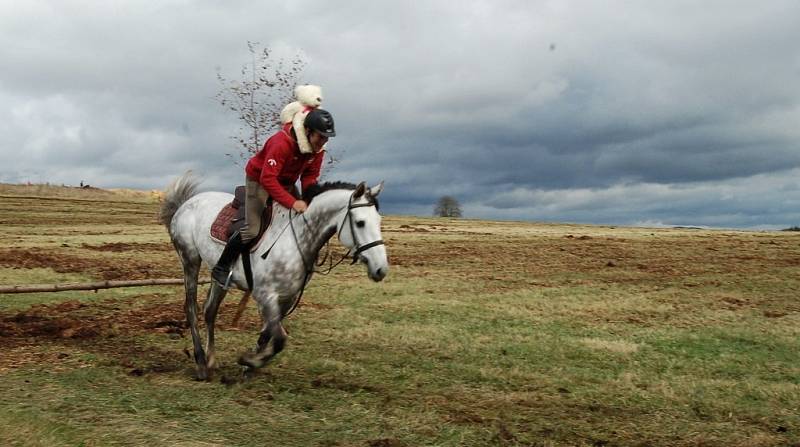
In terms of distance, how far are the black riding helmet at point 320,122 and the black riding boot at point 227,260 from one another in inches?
69.5

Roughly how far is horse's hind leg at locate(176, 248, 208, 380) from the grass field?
10.4 inches

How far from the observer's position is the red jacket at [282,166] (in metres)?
7.55

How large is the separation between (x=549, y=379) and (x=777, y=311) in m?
9.46

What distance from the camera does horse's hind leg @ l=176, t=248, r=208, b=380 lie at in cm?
863

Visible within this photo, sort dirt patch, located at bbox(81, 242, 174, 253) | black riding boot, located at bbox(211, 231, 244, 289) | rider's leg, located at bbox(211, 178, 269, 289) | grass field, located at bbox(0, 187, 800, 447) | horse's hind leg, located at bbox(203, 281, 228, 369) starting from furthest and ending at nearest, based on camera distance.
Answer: dirt patch, located at bbox(81, 242, 174, 253)
horse's hind leg, located at bbox(203, 281, 228, 369)
black riding boot, located at bbox(211, 231, 244, 289)
rider's leg, located at bbox(211, 178, 269, 289)
grass field, located at bbox(0, 187, 800, 447)

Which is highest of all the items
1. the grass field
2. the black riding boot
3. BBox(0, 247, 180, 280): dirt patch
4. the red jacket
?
the red jacket

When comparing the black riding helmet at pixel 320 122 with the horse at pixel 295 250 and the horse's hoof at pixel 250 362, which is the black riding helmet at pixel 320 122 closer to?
the horse at pixel 295 250

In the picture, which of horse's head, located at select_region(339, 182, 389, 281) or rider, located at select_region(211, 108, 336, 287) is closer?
horse's head, located at select_region(339, 182, 389, 281)

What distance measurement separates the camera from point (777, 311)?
1541cm

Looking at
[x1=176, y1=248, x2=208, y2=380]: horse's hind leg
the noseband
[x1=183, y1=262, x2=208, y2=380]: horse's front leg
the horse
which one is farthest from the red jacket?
[x1=183, y1=262, x2=208, y2=380]: horse's front leg

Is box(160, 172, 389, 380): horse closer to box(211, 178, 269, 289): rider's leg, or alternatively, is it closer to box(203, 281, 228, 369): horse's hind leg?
box(203, 281, 228, 369): horse's hind leg

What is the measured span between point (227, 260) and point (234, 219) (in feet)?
1.84

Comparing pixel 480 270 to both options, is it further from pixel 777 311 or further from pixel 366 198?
pixel 366 198

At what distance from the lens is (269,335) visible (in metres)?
7.72
